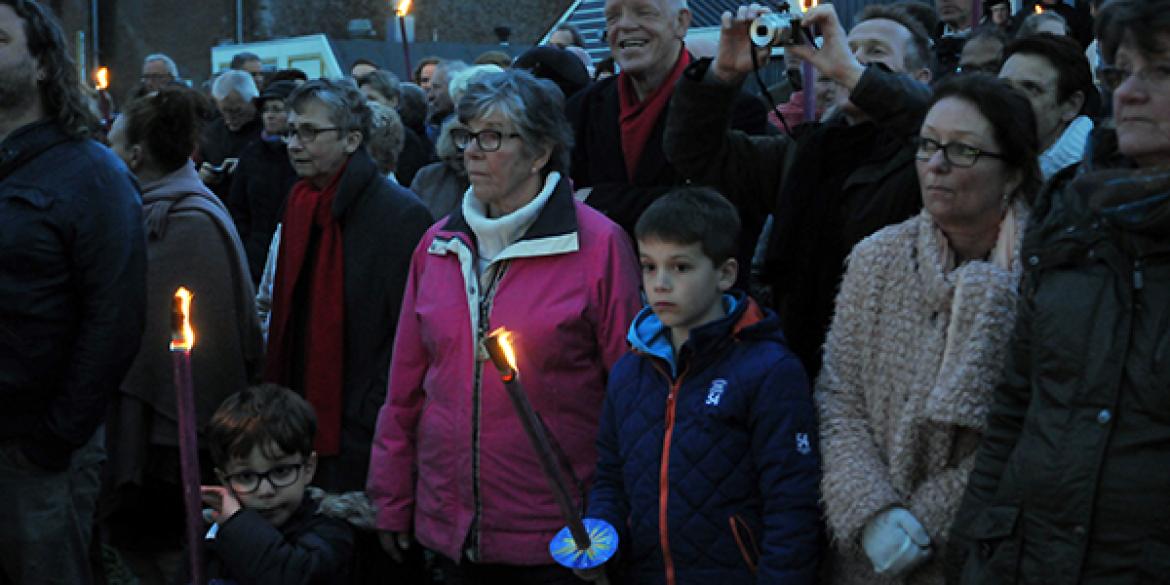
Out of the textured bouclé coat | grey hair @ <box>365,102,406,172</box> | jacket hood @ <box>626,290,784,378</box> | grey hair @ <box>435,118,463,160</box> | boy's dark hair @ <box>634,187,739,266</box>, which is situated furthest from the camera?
grey hair @ <box>365,102,406,172</box>

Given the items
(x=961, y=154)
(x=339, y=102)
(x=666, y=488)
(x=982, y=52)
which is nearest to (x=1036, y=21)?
(x=982, y=52)

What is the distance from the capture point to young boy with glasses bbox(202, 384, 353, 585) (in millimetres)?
3885

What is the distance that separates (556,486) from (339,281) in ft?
8.31

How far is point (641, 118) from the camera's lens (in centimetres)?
458

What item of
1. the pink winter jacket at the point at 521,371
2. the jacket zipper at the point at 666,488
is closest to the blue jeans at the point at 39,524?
the pink winter jacket at the point at 521,371

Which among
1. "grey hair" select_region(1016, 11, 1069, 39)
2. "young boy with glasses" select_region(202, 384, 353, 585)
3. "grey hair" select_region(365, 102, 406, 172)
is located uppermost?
"grey hair" select_region(1016, 11, 1069, 39)

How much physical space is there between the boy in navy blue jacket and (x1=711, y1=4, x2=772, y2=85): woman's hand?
0.42m

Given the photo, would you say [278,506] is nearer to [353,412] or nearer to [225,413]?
[225,413]

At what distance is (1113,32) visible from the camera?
9.25 ft

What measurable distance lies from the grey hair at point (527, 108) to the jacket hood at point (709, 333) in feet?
2.56

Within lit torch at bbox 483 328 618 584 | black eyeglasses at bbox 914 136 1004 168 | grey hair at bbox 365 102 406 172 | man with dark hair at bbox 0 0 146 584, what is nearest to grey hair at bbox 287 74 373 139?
grey hair at bbox 365 102 406 172

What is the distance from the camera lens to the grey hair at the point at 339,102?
5.29m

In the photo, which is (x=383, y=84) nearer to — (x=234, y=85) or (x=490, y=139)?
(x=234, y=85)

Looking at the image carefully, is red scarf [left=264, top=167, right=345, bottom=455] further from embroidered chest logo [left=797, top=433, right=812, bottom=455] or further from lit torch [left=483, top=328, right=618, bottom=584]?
embroidered chest logo [left=797, top=433, right=812, bottom=455]
